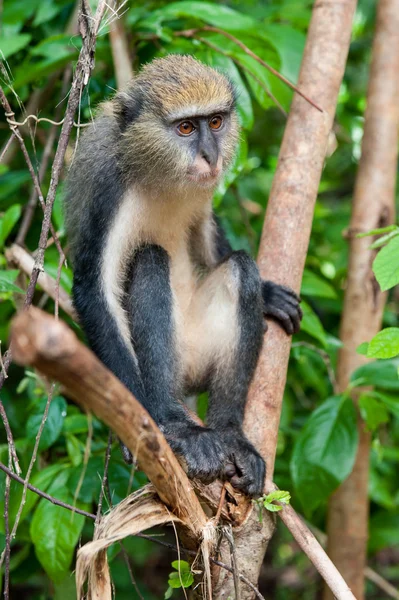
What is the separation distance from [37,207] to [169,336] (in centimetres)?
222

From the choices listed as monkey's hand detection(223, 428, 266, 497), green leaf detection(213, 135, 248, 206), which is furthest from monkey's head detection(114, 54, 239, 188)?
Answer: monkey's hand detection(223, 428, 266, 497)

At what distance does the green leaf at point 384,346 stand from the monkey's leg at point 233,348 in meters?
1.01

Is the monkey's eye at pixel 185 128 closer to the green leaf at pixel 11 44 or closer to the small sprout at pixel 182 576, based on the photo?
the green leaf at pixel 11 44

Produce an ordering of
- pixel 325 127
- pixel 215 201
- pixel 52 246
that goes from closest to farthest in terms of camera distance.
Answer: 1. pixel 325 127
2. pixel 215 201
3. pixel 52 246

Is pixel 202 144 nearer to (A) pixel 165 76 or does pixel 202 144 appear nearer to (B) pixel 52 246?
(A) pixel 165 76

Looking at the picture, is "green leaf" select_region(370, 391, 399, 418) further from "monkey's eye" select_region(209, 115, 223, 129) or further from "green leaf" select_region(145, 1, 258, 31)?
"green leaf" select_region(145, 1, 258, 31)

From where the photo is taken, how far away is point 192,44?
209 inches

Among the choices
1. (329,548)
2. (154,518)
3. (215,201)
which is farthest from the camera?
(329,548)

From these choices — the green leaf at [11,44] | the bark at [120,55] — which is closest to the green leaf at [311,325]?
the bark at [120,55]

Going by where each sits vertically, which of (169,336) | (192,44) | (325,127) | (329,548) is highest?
(192,44)

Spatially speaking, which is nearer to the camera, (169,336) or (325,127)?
(169,336)

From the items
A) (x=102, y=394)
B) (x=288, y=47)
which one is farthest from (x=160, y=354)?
(x=288, y=47)

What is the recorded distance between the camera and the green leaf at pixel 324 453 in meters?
4.49


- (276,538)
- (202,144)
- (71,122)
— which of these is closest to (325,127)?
(202,144)
